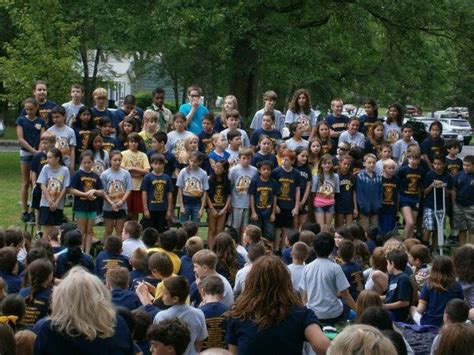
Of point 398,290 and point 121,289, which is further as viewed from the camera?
point 398,290

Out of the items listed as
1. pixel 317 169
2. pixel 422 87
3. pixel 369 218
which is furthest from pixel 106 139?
pixel 422 87

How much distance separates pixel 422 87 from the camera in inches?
1113

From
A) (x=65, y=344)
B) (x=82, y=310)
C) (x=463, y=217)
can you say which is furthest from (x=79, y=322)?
(x=463, y=217)

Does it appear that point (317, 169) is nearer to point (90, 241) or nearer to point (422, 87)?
point (90, 241)

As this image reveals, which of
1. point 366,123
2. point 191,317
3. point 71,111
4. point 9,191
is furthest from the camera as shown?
point 9,191

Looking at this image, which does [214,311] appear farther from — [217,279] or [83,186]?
[83,186]

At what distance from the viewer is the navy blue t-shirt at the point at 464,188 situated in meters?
15.8

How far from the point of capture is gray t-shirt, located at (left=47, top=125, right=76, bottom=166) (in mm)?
15039

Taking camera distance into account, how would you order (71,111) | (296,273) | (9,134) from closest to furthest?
1. (296,273)
2. (71,111)
3. (9,134)

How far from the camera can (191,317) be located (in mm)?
7359

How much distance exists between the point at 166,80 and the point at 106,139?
28.5 metres

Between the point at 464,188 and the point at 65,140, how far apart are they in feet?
22.1

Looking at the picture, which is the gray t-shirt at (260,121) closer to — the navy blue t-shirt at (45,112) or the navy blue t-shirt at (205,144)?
the navy blue t-shirt at (205,144)

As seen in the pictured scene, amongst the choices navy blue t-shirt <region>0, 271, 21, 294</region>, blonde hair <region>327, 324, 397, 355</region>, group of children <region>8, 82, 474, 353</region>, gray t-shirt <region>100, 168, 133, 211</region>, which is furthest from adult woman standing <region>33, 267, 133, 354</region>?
gray t-shirt <region>100, 168, 133, 211</region>
